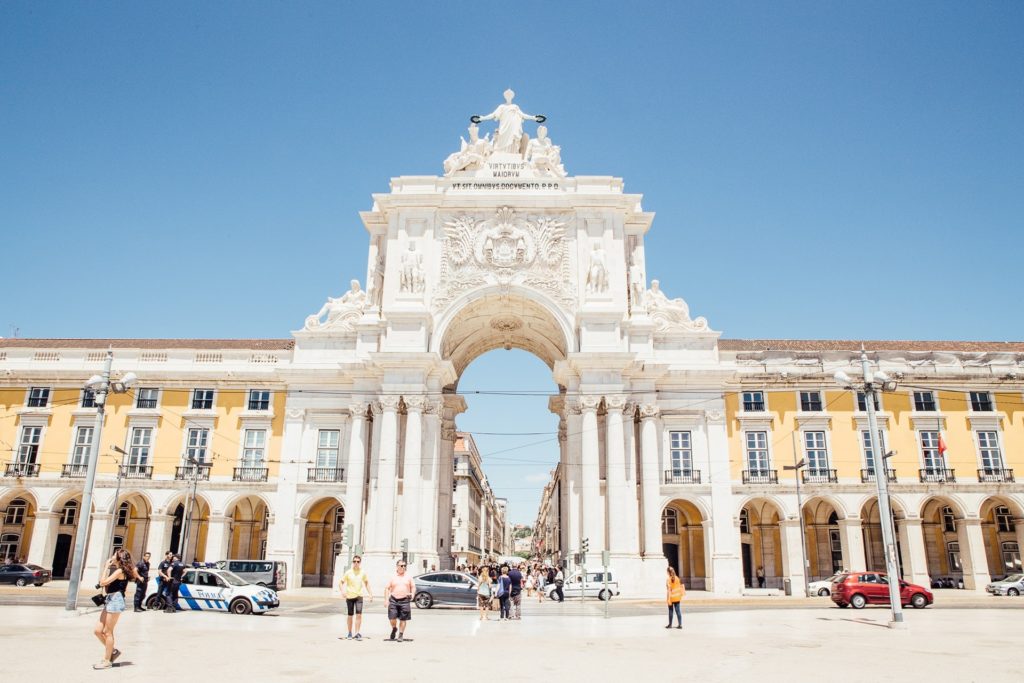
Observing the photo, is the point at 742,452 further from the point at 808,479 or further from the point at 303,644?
the point at 303,644

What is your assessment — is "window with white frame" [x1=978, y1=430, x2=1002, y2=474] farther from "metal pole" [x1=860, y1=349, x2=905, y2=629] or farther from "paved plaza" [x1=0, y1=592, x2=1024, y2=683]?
"metal pole" [x1=860, y1=349, x2=905, y2=629]

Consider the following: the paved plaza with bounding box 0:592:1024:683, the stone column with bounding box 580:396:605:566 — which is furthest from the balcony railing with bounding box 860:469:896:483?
the paved plaza with bounding box 0:592:1024:683

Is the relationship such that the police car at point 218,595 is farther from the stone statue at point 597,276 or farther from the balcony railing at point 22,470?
the stone statue at point 597,276

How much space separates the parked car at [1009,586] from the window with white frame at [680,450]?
51.5 feet

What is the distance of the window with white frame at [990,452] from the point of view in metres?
41.1

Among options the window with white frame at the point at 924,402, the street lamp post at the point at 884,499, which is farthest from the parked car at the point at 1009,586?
the street lamp post at the point at 884,499

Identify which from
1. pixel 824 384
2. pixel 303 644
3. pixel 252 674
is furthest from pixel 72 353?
pixel 824 384

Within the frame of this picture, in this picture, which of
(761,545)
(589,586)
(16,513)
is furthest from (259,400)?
(761,545)

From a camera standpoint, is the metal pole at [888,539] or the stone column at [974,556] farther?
the stone column at [974,556]

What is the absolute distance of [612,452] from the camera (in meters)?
39.8

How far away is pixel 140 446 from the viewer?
1686 inches

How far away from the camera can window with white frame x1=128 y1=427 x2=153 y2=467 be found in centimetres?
4253

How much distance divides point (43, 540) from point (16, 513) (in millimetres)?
5647

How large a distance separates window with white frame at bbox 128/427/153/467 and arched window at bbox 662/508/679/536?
30547 mm
